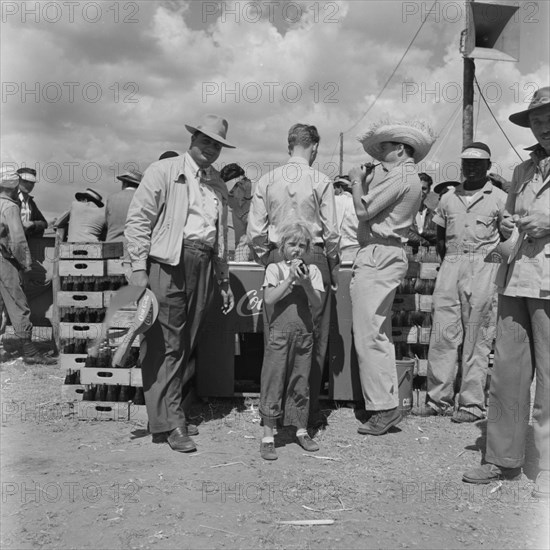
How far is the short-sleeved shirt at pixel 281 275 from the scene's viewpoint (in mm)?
4484

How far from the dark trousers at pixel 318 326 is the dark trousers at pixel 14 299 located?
4010mm

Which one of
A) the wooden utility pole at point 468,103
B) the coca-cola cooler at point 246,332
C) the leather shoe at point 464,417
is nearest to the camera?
the leather shoe at point 464,417

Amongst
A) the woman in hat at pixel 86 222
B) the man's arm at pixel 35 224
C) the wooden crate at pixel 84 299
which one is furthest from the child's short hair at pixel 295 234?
the man's arm at pixel 35 224

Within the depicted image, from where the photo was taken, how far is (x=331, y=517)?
3.41 m

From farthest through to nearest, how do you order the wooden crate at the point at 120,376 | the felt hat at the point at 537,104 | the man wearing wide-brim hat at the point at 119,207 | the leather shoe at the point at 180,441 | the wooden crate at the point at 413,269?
the man wearing wide-brim hat at the point at 119,207 → the wooden crate at the point at 413,269 → the wooden crate at the point at 120,376 → the leather shoe at the point at 180,441 → the felt hat at the point at 537,104

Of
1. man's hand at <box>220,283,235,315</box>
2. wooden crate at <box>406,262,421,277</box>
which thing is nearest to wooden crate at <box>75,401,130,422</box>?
man's hand at <box>220,283,235,315</box>

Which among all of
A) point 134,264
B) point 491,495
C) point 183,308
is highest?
point 134,264

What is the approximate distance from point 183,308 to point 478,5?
687 centimetres

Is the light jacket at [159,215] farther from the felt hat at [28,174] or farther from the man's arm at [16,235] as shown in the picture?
the felt hat at [28,174]

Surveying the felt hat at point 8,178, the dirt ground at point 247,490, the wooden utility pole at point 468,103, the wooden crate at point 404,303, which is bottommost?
the dirt ground at point 247,490

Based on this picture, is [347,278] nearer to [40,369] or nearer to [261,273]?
[261,273]

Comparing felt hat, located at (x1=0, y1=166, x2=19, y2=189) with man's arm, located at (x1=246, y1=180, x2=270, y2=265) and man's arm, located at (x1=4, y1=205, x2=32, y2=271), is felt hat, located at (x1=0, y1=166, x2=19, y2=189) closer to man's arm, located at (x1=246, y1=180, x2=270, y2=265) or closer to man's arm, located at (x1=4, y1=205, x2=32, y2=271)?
man's arm, located at (x1=4, y1=205, x2=32, y2=271)

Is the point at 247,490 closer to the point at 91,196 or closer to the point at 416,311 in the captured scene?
the point at 416,311

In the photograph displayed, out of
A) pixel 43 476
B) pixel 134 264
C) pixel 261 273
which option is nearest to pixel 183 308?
pixel 134 264
